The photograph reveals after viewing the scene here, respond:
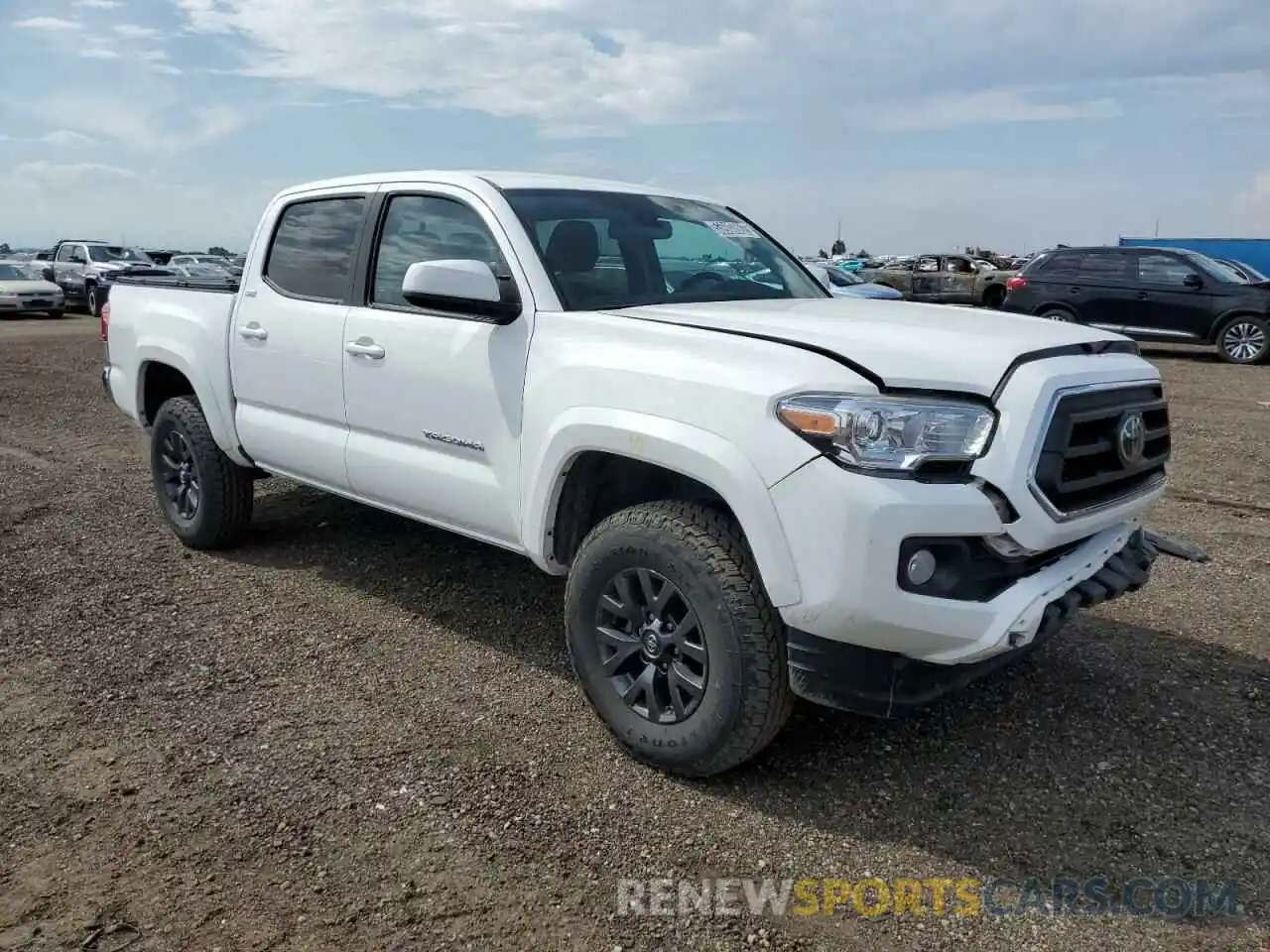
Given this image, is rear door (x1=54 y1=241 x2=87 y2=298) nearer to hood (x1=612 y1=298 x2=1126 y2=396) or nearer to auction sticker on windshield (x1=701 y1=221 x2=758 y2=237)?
auction sticker on windshield (x1=701 y1=221 x2=758 y2=237)

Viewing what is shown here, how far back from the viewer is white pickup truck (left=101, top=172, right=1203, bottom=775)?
2742mm

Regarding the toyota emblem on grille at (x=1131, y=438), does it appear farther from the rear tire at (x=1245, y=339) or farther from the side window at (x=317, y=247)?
the rear tire at (x=1245, y=339)

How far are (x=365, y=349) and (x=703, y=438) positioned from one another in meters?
1.83

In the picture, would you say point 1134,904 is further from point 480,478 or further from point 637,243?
point 637,243

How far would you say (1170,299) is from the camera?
14648 mm

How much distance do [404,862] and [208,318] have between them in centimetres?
334

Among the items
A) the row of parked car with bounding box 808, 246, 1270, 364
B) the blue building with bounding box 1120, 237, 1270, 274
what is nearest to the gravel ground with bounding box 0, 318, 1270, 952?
the row of parked car with bounding box 808, 246, 1270, 364

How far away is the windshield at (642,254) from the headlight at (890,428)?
1190 mm

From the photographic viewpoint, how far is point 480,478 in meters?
3.78

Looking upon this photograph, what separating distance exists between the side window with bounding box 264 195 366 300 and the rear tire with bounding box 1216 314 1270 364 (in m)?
13.8

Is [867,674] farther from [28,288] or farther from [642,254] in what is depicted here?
[28,288]

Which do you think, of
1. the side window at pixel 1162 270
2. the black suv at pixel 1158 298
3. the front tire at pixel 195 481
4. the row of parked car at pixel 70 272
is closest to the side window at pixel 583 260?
the front tire at pixel 195 481

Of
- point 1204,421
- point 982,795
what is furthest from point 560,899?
point 1204,421

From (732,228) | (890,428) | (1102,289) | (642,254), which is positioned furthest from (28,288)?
(890,428)
